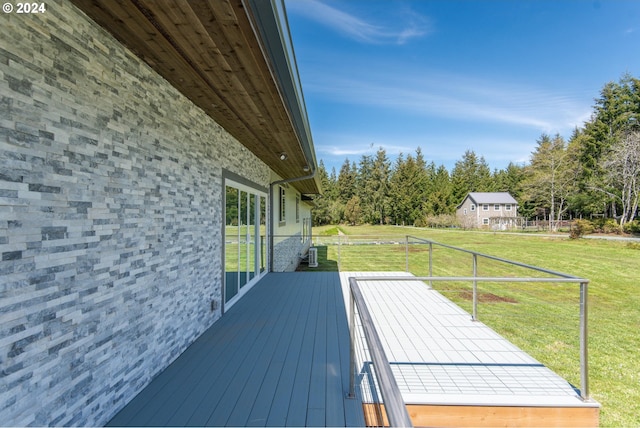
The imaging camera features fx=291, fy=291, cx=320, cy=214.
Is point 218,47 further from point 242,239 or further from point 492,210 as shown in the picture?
point 492,210

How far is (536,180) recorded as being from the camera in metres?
29.9

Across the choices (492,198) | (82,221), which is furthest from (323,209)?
(82,221)

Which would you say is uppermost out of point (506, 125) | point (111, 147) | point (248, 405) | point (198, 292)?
point (506, 125)

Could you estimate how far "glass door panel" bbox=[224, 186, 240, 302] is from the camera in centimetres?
488

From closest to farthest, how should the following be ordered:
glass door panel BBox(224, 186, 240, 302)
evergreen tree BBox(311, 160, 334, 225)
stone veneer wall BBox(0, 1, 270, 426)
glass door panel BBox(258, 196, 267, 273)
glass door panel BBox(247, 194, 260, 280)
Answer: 1. stone veneer wall BBox(0, 1, 270, 426)
2. glass door panel BBox(224, 186, 240, 302)
3. glass door panel BBox(247, 194, 260, 280)
4. glass door panel BBox(258, 196, 267, 273)
5. evergreen tree BBox(311, 160, 334, 225)

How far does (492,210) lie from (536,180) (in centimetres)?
639

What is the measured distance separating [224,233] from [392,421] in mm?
4342

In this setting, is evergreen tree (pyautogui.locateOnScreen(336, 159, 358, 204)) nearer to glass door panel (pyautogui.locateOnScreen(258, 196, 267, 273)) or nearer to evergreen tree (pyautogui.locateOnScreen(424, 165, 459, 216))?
evergreen tree (pyautogui.locateOnScreen(424, 165, 459, 216))

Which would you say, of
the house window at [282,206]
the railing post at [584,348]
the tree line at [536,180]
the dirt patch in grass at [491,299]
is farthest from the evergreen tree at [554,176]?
the railing post at [584,348]

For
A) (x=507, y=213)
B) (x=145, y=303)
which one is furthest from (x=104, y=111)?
(x=507, y=213)

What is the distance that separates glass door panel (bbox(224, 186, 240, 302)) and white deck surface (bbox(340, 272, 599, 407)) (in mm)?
2502

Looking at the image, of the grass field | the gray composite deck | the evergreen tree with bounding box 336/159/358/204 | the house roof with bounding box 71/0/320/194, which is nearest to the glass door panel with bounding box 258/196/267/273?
the gray composite deck

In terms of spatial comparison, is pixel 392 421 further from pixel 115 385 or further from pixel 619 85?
pixel 619 85

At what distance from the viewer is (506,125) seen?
100 ft
